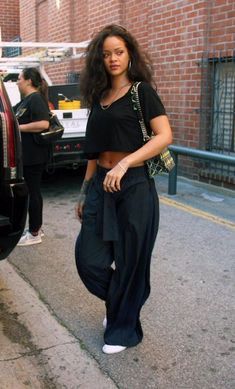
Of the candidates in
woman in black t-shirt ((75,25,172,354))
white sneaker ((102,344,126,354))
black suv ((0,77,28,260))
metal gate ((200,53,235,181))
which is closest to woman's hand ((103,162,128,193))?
woman in black t-shirt ((75,25,172,354))

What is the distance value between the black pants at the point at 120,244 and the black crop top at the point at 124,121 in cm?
17

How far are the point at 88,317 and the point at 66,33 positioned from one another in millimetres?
9854

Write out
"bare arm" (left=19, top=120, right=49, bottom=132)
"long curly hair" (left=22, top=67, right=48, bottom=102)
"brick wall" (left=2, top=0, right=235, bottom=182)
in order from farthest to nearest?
"brick wall" (left=2, top=0, right=235, bottom=182)
"long curly hair" (left=22, top=67, right=48, bottom=102)
"bare arm" (left=19, top=120, right=49, bottom=132)

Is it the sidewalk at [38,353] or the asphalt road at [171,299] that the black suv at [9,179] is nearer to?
the sidewalk at [38,353]

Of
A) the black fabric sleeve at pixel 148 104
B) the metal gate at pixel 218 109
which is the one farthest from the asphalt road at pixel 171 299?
the black fabric sleeve at pixel 148 104

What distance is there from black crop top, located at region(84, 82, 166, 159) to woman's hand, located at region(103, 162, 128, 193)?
0.60ft

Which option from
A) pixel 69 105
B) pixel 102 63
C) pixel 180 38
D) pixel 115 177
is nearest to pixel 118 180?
pixel 115 177

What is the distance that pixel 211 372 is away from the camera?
117 inches

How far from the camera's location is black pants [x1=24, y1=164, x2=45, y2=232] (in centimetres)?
505

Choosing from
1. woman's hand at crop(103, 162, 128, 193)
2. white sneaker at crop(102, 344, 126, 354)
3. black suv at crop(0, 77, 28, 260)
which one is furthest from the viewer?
black suv at crop(0, 77, 28, 260)

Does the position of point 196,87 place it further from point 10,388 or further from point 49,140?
point 10,388

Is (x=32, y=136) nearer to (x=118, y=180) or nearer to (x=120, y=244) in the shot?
(x=120, y=244)

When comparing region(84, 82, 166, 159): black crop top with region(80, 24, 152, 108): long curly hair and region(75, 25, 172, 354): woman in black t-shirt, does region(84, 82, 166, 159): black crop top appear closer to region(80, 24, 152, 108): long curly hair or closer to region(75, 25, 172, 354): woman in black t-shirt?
region(75, 25, 172, 354): woman in black t-shirt

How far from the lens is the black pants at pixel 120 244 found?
2.94 metres
